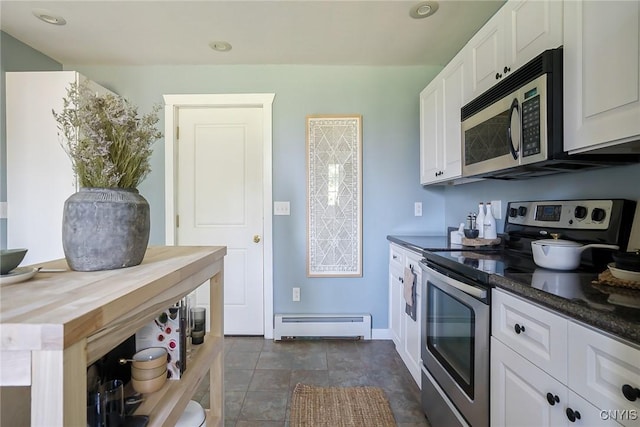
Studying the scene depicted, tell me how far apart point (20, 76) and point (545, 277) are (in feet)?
11.5

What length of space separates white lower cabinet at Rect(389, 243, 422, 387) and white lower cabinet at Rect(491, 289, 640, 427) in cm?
78

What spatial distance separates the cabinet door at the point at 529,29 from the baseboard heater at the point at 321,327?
2.14 metres

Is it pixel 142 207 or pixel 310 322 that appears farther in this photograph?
pixel 310 322

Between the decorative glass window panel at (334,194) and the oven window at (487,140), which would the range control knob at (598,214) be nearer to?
the oven window at (487,140)

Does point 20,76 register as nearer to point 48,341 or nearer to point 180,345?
point 180,345

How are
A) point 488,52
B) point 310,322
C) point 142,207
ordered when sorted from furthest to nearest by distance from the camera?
point 310,322 → point 488,52 → point 142,207

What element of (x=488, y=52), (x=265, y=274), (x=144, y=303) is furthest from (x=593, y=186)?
(x=265, y=274)

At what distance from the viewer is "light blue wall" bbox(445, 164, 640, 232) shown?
1.18 metres

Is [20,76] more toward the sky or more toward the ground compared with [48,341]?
more toward the sky

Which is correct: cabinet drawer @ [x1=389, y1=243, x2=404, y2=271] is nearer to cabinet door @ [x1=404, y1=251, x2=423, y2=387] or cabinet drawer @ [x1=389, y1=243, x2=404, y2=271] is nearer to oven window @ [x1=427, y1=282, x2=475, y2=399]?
cabinet door @ [x1=404, y1=251, x2=423, y2=387]

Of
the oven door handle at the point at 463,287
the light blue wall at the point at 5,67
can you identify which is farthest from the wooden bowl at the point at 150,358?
the light blue wall at the point at 5,67

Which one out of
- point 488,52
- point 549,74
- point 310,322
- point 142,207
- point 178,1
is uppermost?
point 178,1

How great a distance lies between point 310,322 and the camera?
260 cm

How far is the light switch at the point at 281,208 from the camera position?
2686 mm
